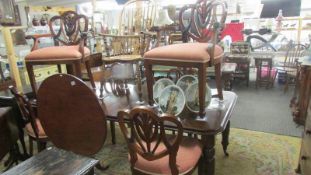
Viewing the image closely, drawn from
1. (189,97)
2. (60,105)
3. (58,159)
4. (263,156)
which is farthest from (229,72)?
(58,159)

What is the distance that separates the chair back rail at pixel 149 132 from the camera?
3.89 ft

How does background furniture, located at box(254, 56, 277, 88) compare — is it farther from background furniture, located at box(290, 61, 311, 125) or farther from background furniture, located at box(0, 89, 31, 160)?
background furniture, located at box(0, 89, 31, 160)

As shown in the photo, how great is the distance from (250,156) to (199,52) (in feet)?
4.11

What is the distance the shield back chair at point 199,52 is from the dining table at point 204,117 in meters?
0.09

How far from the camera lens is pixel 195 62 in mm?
1621

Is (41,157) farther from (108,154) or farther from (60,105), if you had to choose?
(108,154)

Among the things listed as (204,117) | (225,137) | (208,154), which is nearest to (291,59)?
(225,137)

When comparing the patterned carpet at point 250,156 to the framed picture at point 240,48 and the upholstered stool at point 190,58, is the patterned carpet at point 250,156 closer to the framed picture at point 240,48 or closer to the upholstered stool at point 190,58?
the upholstered stool at point 190,58

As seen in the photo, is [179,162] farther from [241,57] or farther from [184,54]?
[241,57]

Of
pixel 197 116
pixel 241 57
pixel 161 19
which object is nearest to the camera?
pixel 197 116

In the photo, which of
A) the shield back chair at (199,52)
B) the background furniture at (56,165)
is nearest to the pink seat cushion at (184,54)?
the shield back chair at (199,52)

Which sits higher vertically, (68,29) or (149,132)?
(68,29)

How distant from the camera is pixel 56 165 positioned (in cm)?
127

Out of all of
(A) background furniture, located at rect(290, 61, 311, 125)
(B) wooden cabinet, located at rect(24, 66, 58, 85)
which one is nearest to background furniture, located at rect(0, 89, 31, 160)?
(B) wooden cabinet, located at rect(24, 66, 58, 85)
